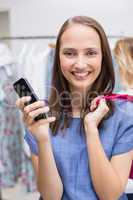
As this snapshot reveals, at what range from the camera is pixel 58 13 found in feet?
5.34

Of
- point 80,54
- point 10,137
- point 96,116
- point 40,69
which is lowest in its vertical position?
point 10,137

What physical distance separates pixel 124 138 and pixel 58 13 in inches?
42.7

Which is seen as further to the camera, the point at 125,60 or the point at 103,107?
the point at 125,60

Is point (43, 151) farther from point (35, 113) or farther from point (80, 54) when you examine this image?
point (80, 54)

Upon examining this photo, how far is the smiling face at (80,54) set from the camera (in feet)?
2.17

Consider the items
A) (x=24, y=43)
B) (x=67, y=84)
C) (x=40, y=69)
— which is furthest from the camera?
(x=24, y=43)

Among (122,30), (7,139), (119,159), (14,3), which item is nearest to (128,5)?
(122,30)

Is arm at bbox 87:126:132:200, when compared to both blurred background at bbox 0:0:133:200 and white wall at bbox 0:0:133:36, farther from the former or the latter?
white wall at bbox 0:0:133:36

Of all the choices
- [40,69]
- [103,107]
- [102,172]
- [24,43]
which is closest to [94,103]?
[103,107]

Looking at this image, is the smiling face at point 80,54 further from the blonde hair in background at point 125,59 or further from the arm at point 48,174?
the blonde hair in background at point 125,59

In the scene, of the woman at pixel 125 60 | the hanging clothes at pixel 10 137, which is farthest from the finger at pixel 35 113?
the hanging clothes at pixel 10 137

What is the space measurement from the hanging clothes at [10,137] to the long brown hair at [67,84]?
0.82 meters

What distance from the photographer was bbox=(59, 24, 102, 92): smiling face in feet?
2.17

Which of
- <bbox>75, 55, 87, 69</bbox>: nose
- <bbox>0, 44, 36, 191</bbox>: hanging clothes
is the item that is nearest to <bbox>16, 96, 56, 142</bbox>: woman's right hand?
<bbox>75, 55, 87, 69</bbox>: nose
